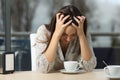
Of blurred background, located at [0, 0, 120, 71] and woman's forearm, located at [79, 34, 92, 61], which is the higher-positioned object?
blurred background, located at [0, 0, 120, 71]

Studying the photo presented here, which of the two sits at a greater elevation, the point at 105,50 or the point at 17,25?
the point at 17,25

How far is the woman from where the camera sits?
71.9 inches

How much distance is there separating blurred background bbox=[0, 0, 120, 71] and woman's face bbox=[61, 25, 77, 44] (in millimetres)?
1530

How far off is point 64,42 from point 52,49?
0.18m

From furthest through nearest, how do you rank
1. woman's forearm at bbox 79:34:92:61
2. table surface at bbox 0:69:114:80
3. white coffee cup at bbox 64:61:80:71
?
1. woman's forearm at bbox 79:34:92:61
2. white coffee cup at bbox 64:61:80:71
3. table surface at bbox 0:69:114:80

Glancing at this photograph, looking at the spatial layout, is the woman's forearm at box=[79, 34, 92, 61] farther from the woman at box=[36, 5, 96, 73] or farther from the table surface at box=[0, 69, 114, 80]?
the table surface at box=[0, 69, 114, 80]

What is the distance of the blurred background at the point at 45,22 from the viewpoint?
11.6ft

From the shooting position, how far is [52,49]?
6.01 ft

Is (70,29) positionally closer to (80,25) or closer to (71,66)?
(80,25)

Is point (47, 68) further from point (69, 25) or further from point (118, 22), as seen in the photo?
point (118, 22)

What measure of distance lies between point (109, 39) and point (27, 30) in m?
1.10

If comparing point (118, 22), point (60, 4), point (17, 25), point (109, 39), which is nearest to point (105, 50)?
point (109, 39)

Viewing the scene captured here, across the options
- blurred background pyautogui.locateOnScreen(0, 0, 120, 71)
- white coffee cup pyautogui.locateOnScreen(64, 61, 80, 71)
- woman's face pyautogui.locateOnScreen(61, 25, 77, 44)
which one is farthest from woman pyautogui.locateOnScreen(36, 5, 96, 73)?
blurred background pyautogui.locateOnScreen(0, 0, 120, 71)

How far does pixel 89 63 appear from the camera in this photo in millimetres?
1877
